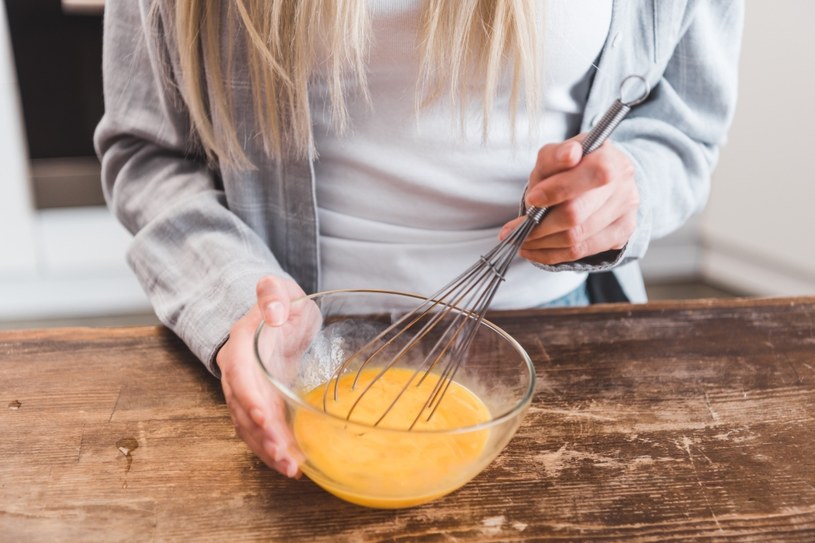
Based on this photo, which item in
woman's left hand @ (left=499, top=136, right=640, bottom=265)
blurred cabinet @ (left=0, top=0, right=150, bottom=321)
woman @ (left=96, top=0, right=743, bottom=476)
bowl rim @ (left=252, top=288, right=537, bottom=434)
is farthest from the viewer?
blurred cabinet @ (left=0, top=0, right=150, bottom=321)

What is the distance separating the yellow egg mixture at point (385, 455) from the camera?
0.42 metres

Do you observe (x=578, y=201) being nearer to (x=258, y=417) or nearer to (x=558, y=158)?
(x=558, y=158)

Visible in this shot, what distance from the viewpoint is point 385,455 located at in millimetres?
426

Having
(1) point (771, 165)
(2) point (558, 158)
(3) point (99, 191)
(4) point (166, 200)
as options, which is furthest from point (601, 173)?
(1) point (771, 165)

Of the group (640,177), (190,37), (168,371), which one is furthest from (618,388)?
(190,37)

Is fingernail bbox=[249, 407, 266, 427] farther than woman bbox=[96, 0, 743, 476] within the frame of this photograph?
No

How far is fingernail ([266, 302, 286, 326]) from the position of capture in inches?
19.1

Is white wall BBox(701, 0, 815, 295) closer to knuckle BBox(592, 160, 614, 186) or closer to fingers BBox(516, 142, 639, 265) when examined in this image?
fingers BBox(516, 142, 639, 265)

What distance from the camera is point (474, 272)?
52 cm

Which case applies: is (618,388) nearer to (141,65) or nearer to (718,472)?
(718,472)

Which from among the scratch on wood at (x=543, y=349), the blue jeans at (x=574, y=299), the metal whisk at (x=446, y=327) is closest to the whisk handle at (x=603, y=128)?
the metal whisk at (x=446, y=327)

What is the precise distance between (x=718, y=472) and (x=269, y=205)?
1.44 ft

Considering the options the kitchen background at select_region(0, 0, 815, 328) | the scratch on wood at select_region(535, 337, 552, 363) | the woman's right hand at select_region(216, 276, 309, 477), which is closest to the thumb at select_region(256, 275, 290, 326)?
the woman's right hand at select_region(216, 276, 309, 477)

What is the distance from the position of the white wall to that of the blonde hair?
3.90ft
